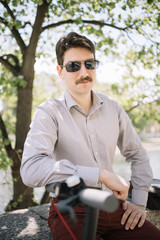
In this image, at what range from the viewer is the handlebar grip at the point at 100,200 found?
0.91 m

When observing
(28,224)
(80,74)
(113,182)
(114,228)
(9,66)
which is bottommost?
(28,224)

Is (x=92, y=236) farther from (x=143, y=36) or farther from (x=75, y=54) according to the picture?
(x=143, y=36)

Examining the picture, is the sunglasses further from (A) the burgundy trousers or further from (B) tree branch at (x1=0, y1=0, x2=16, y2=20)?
(B) tree branch at (x1=0, y1=0, x2=16, y2=20)

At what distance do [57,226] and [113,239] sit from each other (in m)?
0.45

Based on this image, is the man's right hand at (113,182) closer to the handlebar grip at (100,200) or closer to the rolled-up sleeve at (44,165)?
the rolled-up sleeve at (44,165)

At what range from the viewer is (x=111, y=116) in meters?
2.44

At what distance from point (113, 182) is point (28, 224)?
6.80 ft

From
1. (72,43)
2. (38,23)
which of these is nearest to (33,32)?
(38,23)

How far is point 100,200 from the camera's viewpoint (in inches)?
36.2

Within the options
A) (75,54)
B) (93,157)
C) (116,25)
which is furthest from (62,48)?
(116,25)

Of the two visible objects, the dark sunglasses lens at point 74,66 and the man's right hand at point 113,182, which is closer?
the man's right hand at point 113,182

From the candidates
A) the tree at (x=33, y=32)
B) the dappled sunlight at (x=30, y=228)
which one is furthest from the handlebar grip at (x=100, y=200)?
the tree at (x=33, y=32)

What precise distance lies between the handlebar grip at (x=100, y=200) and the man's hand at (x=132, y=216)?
1174 mm

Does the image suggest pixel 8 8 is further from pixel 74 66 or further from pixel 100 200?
pixel 100 200
